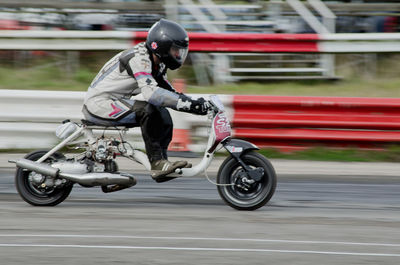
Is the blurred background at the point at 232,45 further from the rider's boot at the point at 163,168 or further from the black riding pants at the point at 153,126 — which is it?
the rider's boot at the point at 163,168

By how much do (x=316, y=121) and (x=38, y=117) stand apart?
3.71 metres

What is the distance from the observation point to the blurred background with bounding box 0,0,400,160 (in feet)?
40.8

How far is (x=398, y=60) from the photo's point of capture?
531 inches

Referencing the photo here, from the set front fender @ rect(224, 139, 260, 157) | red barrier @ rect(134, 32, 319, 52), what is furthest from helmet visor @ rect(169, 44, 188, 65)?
red barrier @ rect(134, 32, 319, 52)

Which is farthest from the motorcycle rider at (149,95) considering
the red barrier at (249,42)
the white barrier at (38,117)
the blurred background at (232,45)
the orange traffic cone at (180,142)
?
the blurred background at (232,45)

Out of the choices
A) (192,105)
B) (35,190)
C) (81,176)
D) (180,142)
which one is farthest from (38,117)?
(192,105)

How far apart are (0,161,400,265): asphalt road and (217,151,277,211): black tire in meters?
0.11

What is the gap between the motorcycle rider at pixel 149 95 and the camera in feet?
22.3

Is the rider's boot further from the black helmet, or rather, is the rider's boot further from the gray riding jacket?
the black helmet

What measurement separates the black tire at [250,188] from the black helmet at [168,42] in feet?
3.41

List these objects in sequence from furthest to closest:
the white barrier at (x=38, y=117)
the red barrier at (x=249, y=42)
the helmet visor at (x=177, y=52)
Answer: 1. the red barrier at (x=249, y=42)
2. the white barrier at (x=38, y=117)
3. the helmet visor at (x=177, y=52)

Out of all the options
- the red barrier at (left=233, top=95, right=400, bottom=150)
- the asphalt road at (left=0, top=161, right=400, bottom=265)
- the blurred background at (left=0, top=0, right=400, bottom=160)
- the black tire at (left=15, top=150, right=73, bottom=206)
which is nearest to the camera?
the asphalt road at (left=0, top=161, right=400, bottom=265)

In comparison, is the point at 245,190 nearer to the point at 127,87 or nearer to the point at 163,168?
the point at 163,168

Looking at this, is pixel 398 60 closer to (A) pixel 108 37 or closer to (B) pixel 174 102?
(A) pixel 108 37
